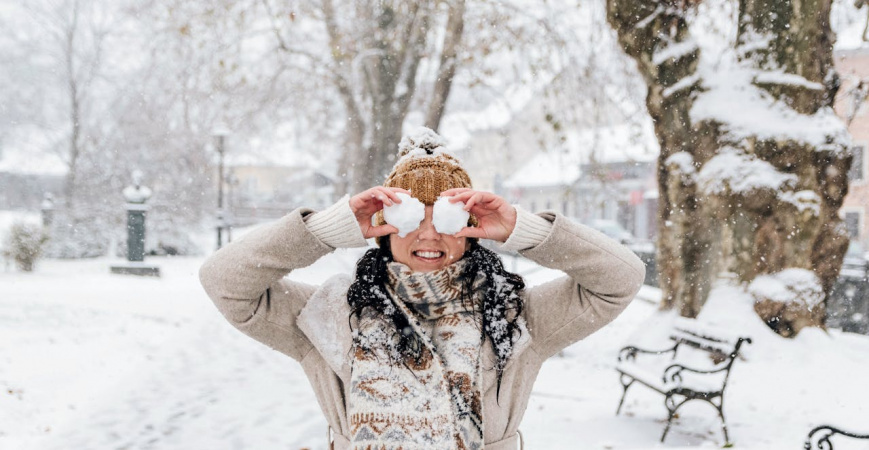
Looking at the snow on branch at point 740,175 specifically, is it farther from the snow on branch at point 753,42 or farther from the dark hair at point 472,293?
the dark hair at point 472,293

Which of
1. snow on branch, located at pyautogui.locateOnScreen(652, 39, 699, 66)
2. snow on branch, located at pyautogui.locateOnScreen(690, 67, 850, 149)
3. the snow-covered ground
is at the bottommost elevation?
the snow-covered ground

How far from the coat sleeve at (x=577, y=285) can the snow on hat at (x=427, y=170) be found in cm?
32

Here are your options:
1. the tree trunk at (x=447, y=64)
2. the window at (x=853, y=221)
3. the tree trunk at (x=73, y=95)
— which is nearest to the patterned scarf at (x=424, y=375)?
the tree trunk at (x=447, y=64)

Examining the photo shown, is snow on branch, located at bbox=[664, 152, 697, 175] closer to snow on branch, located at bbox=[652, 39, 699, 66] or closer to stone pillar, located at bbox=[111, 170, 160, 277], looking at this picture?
snow on branch, located at bbox=[652, 39, 699, 66]

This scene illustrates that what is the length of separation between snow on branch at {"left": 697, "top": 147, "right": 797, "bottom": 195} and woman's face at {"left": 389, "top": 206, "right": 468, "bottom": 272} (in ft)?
17.6

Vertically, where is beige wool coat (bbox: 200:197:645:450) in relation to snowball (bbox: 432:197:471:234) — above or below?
below

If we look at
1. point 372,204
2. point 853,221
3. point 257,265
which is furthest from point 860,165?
point 257,265

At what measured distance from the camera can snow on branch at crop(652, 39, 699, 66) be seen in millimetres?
6848

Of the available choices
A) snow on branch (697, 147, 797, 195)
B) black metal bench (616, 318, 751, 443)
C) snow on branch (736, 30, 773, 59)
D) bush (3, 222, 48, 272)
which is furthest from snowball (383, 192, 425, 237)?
bush (3, 222, 48, 272)

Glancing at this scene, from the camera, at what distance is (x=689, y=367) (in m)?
6.14

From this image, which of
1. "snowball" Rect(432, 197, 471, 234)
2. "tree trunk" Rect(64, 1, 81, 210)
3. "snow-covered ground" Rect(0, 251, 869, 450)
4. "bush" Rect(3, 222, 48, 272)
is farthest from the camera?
"tree trunk" Rect(64, 1, 81, 210)

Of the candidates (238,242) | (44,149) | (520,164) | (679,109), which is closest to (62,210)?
(44,149)

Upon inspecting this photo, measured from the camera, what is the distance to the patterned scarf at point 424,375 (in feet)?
6.03

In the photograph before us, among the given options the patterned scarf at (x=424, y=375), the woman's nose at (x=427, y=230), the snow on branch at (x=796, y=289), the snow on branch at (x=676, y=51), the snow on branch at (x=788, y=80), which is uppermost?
the snow on branch at (x=676, y=51)
